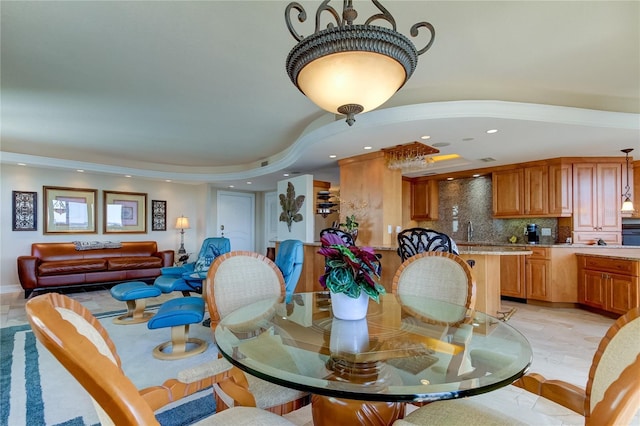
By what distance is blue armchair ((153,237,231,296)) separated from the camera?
4051 millimetres

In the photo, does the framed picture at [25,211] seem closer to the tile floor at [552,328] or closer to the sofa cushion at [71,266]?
the sofa cushion at [71,266]

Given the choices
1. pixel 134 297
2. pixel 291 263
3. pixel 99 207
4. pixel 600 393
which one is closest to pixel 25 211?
pixel 99 207

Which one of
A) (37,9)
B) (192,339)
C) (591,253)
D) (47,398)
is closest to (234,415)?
(47,398)

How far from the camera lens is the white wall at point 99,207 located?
577cm

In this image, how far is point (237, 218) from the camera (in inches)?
340

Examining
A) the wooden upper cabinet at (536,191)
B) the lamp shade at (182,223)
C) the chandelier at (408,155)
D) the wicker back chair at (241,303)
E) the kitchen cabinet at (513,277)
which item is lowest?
the kitchen cabinet at (513,277)

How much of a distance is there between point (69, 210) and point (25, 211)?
65 cm

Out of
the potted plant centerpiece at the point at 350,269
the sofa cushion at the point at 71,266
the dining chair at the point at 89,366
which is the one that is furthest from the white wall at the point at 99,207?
the dining chair at the point at 89,366

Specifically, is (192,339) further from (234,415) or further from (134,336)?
(234,415)

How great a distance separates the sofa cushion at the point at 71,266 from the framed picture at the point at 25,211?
1035mm

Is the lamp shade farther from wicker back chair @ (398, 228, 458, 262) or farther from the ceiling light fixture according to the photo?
the ceiling light fixture

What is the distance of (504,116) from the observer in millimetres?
3029

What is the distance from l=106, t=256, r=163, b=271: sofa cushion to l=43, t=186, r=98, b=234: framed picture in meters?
1.03

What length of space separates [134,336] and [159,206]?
4721 millimetres
